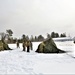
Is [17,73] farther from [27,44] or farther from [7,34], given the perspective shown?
[7,34]

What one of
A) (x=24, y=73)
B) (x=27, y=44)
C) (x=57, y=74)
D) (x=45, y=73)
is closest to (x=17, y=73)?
(x=24, y=73)

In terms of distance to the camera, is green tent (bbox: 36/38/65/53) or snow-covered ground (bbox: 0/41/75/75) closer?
snow-covered ground (bbox: 0/41/75/75)

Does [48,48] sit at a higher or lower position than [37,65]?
higher

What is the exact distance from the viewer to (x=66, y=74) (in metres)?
8.67

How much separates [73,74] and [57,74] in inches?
28.3

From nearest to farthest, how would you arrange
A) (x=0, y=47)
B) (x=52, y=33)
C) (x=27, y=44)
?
(x=27, y=44) → (x=0, y=47) → (x=52, y=33)

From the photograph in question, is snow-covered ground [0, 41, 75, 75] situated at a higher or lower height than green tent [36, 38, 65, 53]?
lower

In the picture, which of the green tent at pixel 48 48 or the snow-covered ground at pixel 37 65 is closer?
the snow-covered ground at pixel 37 65

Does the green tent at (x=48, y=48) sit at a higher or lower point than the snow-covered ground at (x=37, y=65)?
higher

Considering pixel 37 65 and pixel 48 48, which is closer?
pixel 37 65

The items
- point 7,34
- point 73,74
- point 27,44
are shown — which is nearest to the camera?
point 73,74

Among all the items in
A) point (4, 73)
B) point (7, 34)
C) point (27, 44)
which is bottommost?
point (4, 73)

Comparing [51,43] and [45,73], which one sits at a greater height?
[51,43]

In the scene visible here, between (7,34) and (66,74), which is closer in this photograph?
(66,74)
